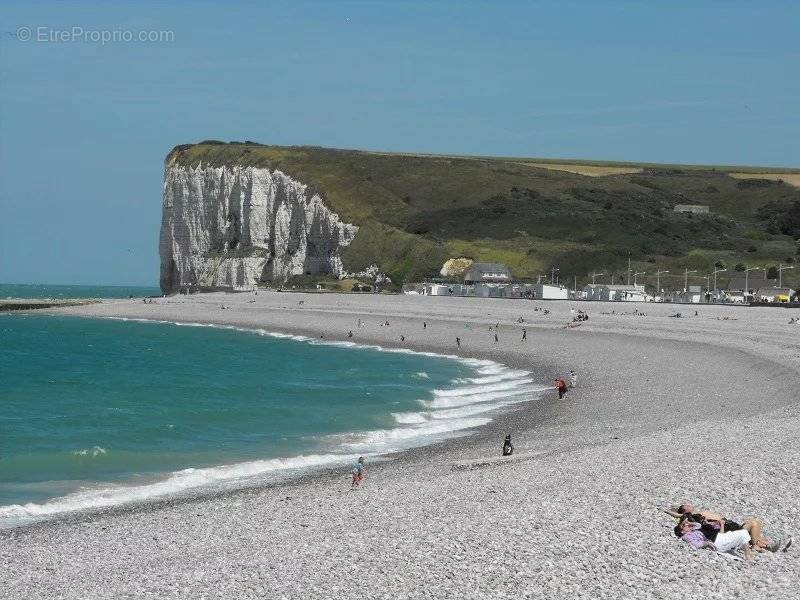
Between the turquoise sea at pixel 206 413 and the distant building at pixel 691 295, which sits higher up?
the distant building at pixel 691 295

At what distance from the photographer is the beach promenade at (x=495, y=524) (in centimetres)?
Answer: 1087

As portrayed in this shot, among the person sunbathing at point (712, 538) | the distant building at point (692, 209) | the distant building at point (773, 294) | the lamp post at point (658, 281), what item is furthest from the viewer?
the distant building at point (692, 209)

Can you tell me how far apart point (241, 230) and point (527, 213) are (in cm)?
3330

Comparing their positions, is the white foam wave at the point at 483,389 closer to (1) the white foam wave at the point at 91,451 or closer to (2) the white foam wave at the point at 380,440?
(2) the white foam wave at the point at 380,440

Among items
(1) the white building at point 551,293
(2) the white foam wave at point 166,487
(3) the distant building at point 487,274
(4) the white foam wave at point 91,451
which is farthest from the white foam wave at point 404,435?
(3) the distant building at point 487,274

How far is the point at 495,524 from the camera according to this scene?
12.9 metres

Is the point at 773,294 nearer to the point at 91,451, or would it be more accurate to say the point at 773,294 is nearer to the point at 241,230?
the point at 241,230

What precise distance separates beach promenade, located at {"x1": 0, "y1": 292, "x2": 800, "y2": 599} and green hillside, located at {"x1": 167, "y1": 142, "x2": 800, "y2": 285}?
228ft

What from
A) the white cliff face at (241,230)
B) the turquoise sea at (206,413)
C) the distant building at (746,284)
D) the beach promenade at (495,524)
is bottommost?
the turquoise sea at (206,413)

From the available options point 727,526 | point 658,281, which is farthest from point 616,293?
point 727,526

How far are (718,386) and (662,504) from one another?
17696 mm

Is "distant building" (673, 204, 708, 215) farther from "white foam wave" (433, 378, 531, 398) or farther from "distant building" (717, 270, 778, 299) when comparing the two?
"white foam wave" (433, 378, 531, 398)

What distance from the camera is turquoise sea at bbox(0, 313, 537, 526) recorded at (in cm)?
2055

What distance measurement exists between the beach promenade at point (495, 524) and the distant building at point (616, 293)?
52686 millimetres
